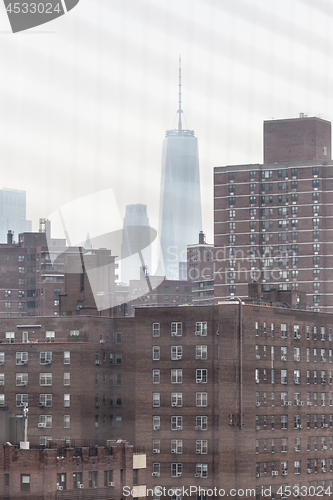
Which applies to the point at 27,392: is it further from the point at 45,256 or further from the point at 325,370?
the point at 45,256

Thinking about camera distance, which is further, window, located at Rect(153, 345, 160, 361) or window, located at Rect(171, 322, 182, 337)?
window, located at Rect(171, 322, 182, 337)

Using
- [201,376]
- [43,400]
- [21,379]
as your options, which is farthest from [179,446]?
[21,379]

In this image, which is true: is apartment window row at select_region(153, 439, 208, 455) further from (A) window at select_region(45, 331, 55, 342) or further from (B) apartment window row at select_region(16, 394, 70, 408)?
(A) window at select_region(45, 331, 55, 342)

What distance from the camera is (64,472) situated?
251 ft

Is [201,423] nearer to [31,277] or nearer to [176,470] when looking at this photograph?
Result: [176,470]

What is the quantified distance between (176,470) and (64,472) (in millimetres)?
30035

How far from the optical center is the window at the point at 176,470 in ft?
345

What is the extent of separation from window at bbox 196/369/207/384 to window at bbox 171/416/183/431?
3.83 meters

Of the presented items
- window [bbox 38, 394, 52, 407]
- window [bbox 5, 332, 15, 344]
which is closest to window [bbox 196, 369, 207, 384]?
window [bbox 38, 394, 52, 407]

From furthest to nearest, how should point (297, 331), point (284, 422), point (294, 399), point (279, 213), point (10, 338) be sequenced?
point (279, 213) → point (10, 338) → point (297, 331) → point (294, 399) → point (284, 422)

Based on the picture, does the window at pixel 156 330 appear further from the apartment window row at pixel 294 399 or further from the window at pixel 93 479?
the window at pixel 93 479

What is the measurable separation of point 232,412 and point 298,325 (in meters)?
13.0

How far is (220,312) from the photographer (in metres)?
107

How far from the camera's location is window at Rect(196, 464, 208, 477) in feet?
344
